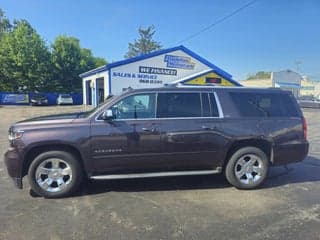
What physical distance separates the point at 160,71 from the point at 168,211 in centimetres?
2396

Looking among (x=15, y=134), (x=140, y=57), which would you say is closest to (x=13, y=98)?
(x=140, y=57)

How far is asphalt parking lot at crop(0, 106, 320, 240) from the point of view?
13.2 feet

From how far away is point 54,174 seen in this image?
5328 millimetres

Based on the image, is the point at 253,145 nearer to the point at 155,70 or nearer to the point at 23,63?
the point at 155,70

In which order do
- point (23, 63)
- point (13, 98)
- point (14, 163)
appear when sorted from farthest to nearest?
point (23, 63) → point (13, 98) → point (14, 163)

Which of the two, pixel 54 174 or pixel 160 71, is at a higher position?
pixel 160 71

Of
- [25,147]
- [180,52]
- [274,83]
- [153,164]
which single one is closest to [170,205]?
[153,164]

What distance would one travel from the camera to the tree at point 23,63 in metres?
45.8

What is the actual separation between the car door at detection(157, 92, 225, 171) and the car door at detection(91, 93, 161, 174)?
221 mm

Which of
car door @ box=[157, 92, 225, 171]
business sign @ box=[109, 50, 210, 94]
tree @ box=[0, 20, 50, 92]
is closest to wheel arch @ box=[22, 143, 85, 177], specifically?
car door @ box=[157, 92, 225, 171]

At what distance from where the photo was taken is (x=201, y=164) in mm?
5734

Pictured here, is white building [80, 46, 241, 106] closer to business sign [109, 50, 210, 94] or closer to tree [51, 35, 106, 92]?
business sign [109, 50, 210, 94]

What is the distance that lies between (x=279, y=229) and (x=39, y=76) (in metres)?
48.0

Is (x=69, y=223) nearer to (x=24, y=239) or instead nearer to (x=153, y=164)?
(x=24, y=239)
